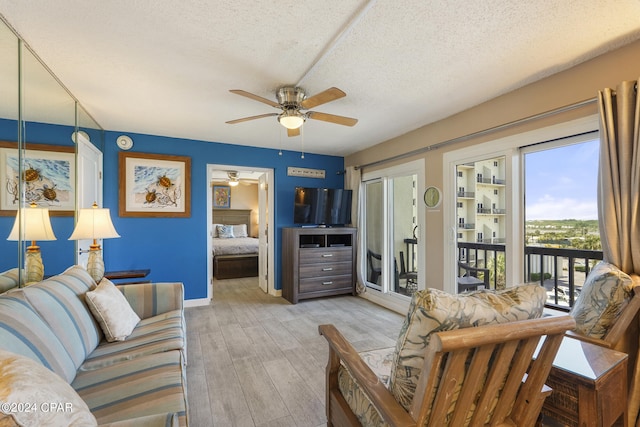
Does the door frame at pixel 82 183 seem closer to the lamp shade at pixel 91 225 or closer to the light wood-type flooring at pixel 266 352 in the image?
the lamp shade at pixel 91 225

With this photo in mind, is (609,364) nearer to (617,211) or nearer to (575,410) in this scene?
(575,410)

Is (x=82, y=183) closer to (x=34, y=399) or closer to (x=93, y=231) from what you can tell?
(x=93, y=231)

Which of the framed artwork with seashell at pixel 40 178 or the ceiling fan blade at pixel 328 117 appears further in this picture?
the ceiling fan blade at pixel 328 117

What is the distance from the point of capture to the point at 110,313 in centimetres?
187

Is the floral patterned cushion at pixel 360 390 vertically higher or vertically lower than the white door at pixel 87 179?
lower

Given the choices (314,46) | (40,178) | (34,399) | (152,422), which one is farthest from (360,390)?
(40,178)

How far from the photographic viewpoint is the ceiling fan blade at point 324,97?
2.05 m

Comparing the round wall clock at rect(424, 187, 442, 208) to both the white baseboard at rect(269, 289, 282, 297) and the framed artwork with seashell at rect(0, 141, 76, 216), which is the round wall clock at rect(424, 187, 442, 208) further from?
the framed artwork with seashell at rect(0, 141, 76, 216)

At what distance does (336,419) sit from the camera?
1.42 meters

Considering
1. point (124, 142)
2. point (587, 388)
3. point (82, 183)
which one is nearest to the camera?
point (587, 388)

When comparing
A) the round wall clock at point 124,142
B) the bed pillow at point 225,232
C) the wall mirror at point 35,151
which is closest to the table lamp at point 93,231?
the wall mirror at point 35,151

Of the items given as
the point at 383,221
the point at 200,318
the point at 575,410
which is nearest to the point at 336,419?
the point at 575,410

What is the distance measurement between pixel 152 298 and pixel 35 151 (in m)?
1.34

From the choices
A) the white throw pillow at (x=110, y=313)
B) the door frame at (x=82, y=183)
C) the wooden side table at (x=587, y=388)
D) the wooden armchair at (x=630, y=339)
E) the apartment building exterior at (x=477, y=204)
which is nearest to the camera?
the wooden side table at (x=587, y=388)
